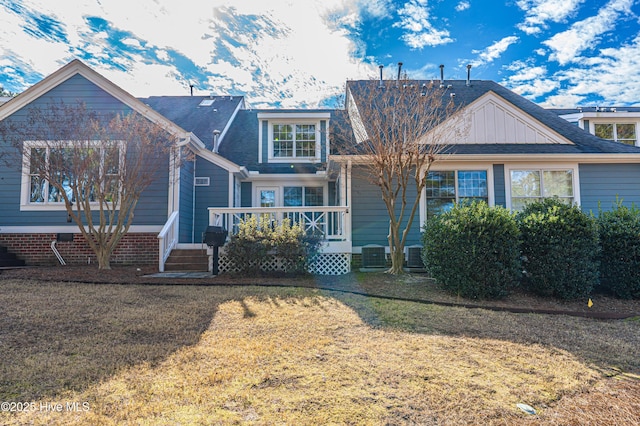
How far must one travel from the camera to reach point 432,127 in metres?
8.46

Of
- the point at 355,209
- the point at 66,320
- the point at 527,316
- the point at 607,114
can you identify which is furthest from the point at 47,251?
the point at 607,114

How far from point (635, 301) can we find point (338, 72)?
855 cm

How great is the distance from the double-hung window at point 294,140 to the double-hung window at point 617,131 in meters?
11.4

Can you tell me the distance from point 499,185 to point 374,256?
163 inches

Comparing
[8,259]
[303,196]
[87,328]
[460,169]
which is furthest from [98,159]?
[460,169]

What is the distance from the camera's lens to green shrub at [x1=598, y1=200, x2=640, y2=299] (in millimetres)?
5750

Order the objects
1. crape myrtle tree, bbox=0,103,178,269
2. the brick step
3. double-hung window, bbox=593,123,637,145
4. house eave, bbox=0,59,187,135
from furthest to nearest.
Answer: double-hung window, bbox=593,123,637,145 → house eave, bbox=0,59,187,135 → the brick step → crape myrtle tree, bbox=0,103,178,269

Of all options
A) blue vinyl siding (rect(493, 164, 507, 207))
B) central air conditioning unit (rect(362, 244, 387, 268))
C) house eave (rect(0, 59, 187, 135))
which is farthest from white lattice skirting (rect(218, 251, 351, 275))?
blue vinyl siding (rect(493, 164, 507, 207))

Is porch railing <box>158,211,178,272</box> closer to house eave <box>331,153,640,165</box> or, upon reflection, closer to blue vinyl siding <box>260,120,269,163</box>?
blue vinyl siding <box>260,120,269,163</box>

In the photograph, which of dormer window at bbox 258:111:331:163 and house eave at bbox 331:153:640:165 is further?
dormer window at bbox 258:111:331:163

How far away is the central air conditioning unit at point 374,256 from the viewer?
8.34m

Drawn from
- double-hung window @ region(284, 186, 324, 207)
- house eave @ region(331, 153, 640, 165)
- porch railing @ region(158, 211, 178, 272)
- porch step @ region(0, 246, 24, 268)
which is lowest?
porch step @ region(0, 246, 24, 268)

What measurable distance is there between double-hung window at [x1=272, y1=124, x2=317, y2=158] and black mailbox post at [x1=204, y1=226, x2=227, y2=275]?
5259 millimetres

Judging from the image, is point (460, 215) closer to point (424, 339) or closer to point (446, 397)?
point (424, 339)
